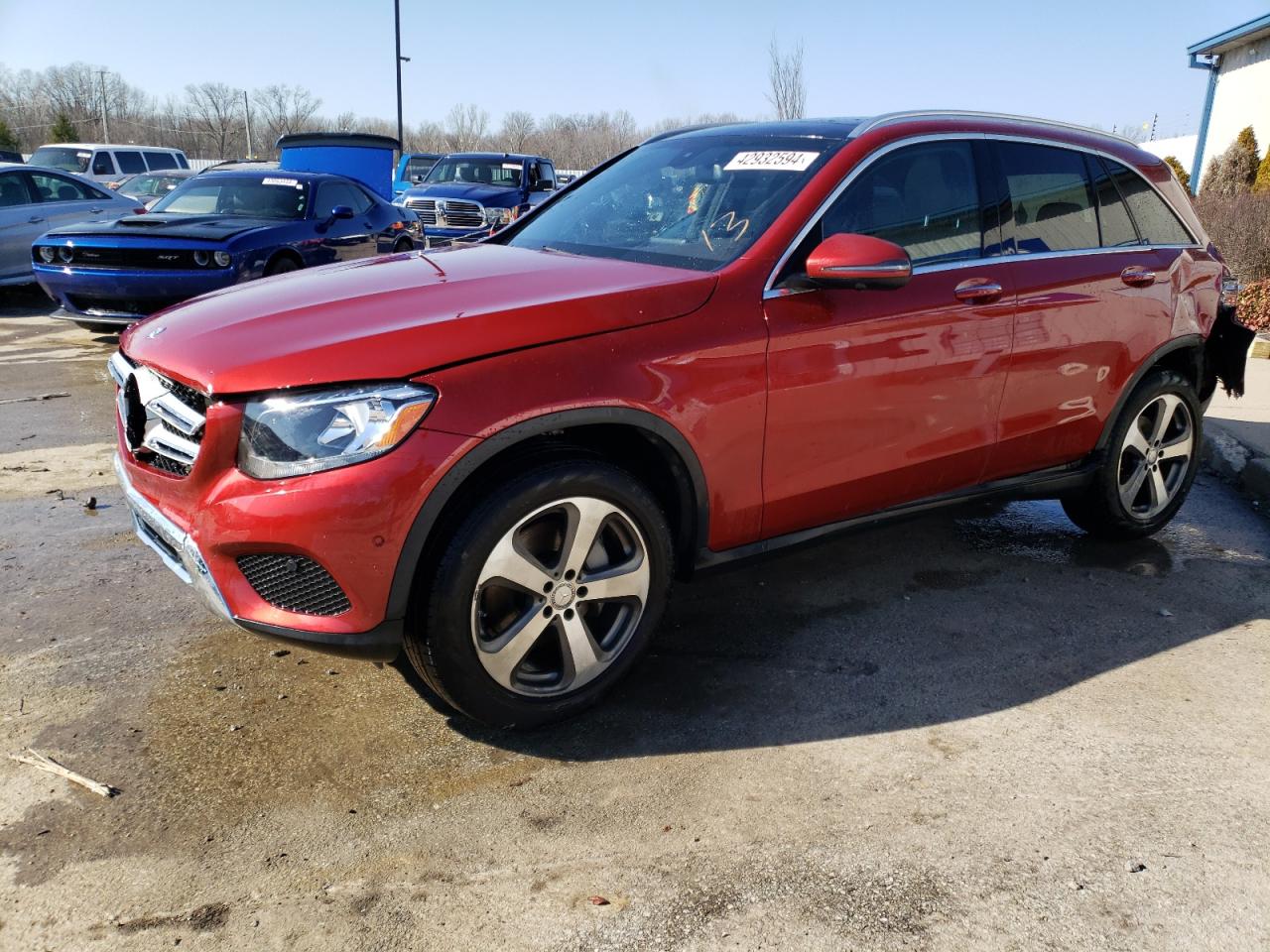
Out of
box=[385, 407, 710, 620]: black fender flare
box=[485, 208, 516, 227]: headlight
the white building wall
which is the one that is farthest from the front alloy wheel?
the white building wall

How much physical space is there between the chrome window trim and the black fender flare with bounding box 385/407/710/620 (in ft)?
2.03

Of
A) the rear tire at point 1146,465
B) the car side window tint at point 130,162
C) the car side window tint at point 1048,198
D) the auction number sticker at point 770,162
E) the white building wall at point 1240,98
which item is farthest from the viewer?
the car side window tint at point 130,162

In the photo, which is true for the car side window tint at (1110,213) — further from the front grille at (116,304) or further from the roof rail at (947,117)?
the front grille at (116,304)

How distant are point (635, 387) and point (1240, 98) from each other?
2395 centimetres

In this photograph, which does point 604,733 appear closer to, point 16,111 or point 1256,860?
point 1256,860

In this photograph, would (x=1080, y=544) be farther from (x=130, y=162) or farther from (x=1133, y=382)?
(x=130, y=162)

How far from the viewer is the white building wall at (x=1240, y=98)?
20344 mm

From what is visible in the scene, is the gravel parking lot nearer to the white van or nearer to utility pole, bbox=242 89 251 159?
the white van

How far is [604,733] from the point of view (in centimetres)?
305

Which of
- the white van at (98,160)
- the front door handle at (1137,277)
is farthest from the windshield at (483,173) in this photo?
the front door handle at (1137,277)

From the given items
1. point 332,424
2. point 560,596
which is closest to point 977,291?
point 560,596

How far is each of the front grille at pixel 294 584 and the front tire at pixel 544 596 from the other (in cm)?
23

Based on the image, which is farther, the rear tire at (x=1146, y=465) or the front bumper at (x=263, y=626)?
the rear tire at (x=1146, y=465)

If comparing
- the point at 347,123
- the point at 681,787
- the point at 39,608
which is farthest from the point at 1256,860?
the point at 347,123
